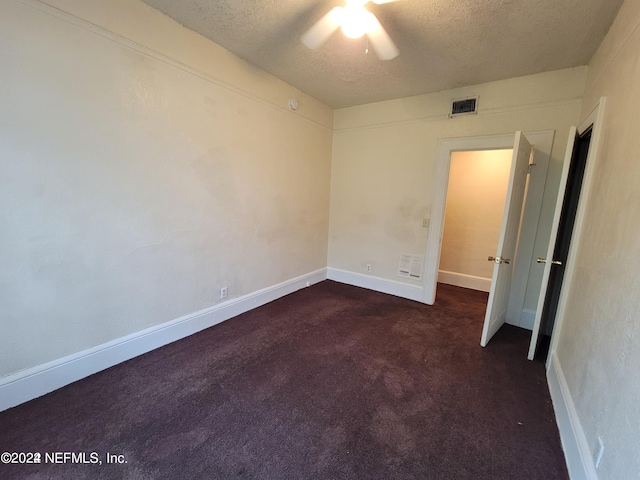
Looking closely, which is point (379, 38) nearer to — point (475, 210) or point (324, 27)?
point (324, 27)

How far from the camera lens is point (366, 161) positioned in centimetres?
406

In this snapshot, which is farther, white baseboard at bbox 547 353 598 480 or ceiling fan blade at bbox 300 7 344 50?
ceiling fan blade at bbox 300 7 344 50

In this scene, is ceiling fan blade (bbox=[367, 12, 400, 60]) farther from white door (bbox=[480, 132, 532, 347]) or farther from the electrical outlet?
the electrical outlet

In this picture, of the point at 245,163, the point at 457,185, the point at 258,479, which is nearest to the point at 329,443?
the point at 258,479

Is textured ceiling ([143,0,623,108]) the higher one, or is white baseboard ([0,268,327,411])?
textured ceiling ([143,0,623,108])

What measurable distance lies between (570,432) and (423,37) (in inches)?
114

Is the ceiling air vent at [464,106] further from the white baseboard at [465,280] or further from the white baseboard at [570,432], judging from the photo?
the white baseboard at [570,432]

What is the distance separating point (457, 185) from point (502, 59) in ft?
7.21

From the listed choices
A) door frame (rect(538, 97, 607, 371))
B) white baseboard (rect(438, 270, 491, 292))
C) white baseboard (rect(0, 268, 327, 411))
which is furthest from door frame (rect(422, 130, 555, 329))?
white baseboard (rect(0, 268, 327, 411))

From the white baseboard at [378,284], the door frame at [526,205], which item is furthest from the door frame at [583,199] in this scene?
the white baseboard at [378,284]

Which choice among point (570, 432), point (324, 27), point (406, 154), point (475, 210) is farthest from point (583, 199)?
point (475, 210)

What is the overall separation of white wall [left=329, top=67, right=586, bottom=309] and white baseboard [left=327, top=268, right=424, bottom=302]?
0.07 m

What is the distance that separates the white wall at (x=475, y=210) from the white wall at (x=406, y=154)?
0.99m

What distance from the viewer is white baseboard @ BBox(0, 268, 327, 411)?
175 centimetres
